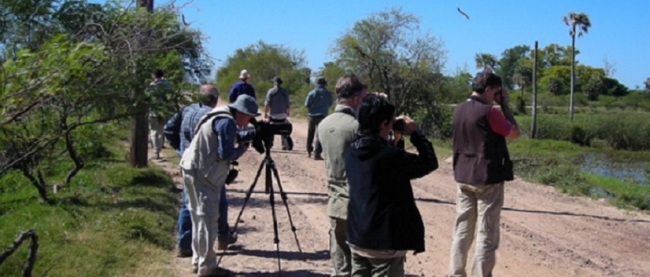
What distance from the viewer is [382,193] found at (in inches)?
169

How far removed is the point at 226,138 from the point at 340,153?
4.18ft

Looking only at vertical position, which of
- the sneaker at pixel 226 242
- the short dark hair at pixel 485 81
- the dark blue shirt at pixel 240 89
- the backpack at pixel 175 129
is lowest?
the sneaker at pixel 226 242

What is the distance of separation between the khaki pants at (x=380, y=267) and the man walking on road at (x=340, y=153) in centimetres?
55

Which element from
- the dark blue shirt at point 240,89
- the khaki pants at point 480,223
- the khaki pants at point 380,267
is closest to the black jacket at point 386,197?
the khaki pants at point 380,267

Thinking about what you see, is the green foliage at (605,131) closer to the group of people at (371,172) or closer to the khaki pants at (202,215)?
the group of people at (371,172)

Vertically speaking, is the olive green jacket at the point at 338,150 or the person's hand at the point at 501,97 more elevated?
the person's hand at the point at 501,97

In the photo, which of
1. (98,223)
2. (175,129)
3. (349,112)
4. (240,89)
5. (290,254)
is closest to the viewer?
(349,112)

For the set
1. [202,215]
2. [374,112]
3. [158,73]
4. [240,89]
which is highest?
[240,89]

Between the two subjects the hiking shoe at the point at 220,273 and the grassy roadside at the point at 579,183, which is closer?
the hiking shoe at the point at 220,273

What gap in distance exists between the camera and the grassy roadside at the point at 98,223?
6.16 meters

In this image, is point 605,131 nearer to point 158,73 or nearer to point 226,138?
point 158,73

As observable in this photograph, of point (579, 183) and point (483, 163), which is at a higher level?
point (483, 163)

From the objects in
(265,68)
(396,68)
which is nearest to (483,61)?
(396,68)

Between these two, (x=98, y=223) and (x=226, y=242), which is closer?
(x=226, y=242)
